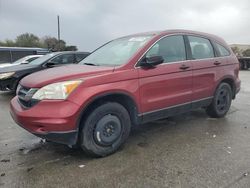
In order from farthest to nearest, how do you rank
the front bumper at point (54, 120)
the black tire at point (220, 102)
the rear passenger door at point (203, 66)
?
the black tire at point (220, 102) < the rear passenger door at point (203, 66) < the front bumper at point (54, 120)

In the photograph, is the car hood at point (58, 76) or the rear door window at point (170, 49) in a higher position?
the rear door window at point (170, 49)

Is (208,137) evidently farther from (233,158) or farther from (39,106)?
(39,106)

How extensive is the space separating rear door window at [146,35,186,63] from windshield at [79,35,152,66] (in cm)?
20

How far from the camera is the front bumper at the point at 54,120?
10.4 feet

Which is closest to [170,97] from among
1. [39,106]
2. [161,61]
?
[161,61]

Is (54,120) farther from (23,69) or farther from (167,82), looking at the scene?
(23,69)

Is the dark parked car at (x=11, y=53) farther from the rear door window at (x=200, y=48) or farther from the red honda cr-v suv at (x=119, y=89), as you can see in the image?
the rear door window at (x=200, y=48)

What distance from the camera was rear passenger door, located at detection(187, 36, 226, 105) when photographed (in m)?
4.76

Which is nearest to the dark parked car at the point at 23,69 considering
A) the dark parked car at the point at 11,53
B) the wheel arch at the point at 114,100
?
the wheel arch at the point at 114,100

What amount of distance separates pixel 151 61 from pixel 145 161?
1414 mm

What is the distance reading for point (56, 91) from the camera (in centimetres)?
325

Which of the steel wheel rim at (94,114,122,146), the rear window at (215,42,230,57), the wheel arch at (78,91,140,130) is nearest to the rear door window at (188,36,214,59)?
the rear window at (215,42,230,57)

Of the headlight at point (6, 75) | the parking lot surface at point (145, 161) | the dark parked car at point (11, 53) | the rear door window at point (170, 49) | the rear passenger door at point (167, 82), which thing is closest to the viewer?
the parking lot surface at point (145, 161)

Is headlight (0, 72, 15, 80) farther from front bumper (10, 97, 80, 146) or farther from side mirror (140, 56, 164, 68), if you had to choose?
side mirror (140, 56, 164, 68)
